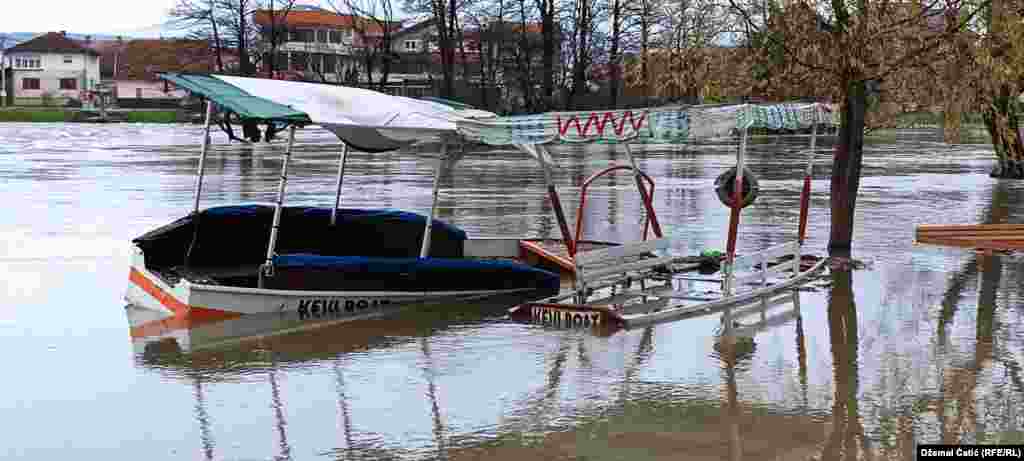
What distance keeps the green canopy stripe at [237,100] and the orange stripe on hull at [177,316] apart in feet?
5.92

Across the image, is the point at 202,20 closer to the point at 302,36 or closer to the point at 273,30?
the point at 273,30

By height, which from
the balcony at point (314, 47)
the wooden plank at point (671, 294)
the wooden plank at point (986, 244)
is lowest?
the wooden plank at point (671, 294)

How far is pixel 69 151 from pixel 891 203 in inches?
1149

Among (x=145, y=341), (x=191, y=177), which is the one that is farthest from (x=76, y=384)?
(x=191, y=177)

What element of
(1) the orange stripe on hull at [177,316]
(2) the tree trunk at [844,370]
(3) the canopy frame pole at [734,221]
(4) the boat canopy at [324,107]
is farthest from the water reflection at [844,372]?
(1) the orange stripe on hull at [177,316]

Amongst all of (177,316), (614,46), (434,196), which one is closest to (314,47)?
(614,46)

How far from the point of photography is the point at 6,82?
130 meters

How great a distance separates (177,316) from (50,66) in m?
131

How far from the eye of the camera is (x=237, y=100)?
12250 millimetres

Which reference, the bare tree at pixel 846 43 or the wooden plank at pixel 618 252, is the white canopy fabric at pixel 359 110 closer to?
the wooden plank at pixel 618 252

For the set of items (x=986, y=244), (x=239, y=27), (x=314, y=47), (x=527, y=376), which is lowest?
(x=527, y=376)

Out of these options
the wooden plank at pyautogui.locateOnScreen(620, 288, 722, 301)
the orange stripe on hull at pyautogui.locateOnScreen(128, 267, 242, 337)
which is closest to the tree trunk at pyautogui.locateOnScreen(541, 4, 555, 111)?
the wooden plank at pyautogui.locateOnScreen(620, 288, 722, 301)

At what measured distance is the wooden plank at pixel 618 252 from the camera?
40.0ft

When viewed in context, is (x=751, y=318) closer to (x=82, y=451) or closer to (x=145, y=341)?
(x=145, y=341)
